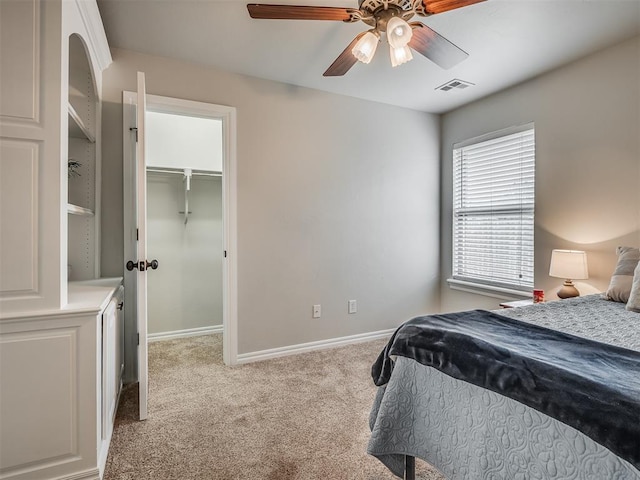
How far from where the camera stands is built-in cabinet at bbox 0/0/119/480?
1.31 meters

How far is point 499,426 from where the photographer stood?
1025 millimetres

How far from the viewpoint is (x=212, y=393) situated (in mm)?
2312

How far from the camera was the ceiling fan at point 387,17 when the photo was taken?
4.96 feet

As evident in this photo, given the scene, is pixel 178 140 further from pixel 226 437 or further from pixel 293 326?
pixel 226 437

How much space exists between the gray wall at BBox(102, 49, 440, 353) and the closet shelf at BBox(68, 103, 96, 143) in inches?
6.1

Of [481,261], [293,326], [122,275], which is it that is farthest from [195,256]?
[481,261]

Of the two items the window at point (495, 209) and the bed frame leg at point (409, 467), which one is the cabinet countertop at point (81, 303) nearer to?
the bed frame leg at point (409, 467)

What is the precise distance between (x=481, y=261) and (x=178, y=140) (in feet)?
11.5

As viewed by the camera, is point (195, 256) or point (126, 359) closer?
point (126, 359)

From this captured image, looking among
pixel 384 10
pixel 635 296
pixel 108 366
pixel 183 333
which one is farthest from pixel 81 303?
pixel 635 296

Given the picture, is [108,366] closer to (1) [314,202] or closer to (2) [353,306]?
(1) [314,202]

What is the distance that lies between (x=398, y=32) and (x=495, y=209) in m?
2.31

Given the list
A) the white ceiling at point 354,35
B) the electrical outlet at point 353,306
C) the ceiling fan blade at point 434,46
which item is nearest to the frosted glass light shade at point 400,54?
the ceiling fan blade at point 434,46

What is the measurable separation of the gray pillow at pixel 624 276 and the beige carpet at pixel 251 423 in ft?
5.10
